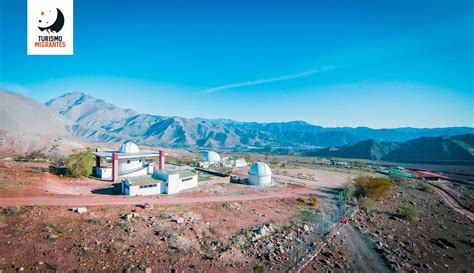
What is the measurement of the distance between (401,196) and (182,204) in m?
37.7

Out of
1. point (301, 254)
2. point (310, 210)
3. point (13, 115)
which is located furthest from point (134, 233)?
point (13, 115)

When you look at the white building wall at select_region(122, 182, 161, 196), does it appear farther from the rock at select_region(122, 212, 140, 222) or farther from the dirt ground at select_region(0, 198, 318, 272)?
the rock at select_region(122, 212, 140, 222)

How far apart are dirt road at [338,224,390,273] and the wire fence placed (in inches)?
60.7

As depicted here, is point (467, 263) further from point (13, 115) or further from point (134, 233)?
point (13, 115)

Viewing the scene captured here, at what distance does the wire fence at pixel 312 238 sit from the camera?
19.3 m

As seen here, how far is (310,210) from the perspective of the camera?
102ft

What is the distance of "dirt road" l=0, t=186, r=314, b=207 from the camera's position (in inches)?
899

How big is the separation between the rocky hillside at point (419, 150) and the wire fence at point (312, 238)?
124209 mm

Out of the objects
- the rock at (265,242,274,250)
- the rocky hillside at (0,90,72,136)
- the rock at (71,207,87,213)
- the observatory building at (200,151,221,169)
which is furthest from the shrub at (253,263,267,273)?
the rocky hillside at (0,90,72,136)

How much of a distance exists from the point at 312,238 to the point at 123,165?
30694mm

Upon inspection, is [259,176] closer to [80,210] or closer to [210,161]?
[210,161]

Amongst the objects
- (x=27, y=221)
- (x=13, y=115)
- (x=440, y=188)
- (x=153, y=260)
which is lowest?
(x=440, y=188)

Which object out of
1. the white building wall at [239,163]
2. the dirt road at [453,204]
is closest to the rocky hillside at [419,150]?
the dirt road at [453,204]

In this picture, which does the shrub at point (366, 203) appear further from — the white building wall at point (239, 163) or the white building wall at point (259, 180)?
the white building wall at point (239, 163)
